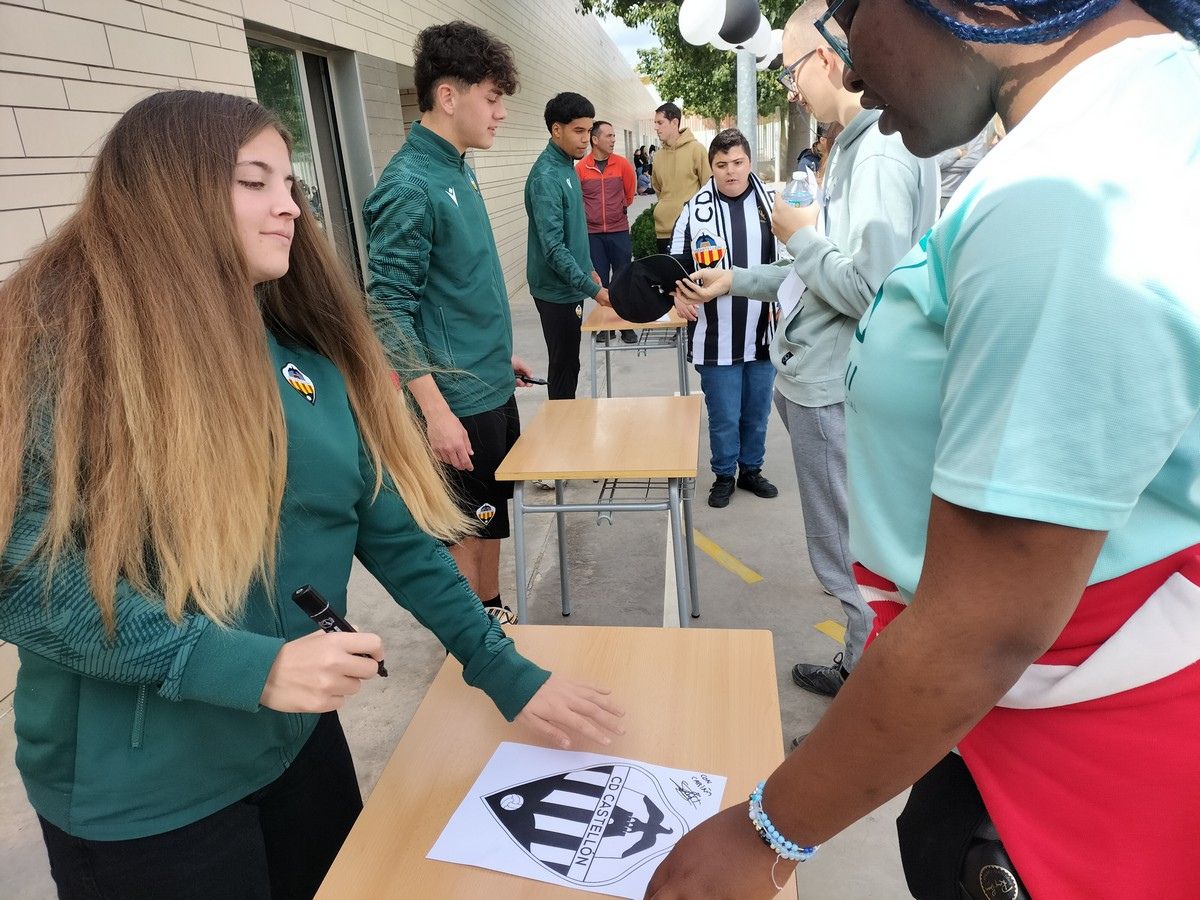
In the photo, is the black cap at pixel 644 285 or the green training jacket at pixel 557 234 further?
the green training jacket at pixel 557 234

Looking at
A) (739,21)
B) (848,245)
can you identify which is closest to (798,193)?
(848,245)

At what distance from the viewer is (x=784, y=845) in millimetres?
691

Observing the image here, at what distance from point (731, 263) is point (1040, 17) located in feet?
11.1

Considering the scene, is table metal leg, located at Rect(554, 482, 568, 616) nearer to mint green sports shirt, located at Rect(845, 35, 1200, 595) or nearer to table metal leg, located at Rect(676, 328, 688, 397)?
table metal leg, located at Rect(676, 328, 688, 397)

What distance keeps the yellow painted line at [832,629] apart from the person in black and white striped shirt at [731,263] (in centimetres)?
131

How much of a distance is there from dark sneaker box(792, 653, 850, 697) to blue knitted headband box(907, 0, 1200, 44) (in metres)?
2.31

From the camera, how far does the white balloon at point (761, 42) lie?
623 cm

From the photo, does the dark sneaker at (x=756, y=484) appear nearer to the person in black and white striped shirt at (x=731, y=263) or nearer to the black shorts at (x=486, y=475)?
the person in black and white striped shirt at (x=731, y=263)

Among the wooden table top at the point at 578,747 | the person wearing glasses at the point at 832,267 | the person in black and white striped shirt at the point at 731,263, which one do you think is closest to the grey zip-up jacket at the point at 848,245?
the person wearing glasses at the point at 832,267

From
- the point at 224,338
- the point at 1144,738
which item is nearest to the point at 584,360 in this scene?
the point at 224,338

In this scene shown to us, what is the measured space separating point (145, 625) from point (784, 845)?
2.51 feet

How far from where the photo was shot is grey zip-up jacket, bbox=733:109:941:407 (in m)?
2.08

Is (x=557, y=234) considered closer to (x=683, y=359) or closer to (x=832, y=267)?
(x=683, y=359)

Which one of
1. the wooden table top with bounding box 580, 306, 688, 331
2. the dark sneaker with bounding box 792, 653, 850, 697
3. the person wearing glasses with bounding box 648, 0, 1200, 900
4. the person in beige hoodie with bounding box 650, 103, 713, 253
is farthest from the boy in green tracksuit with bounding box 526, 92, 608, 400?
the person wearing glasses with bounding box 648, 0, 1200, 900
